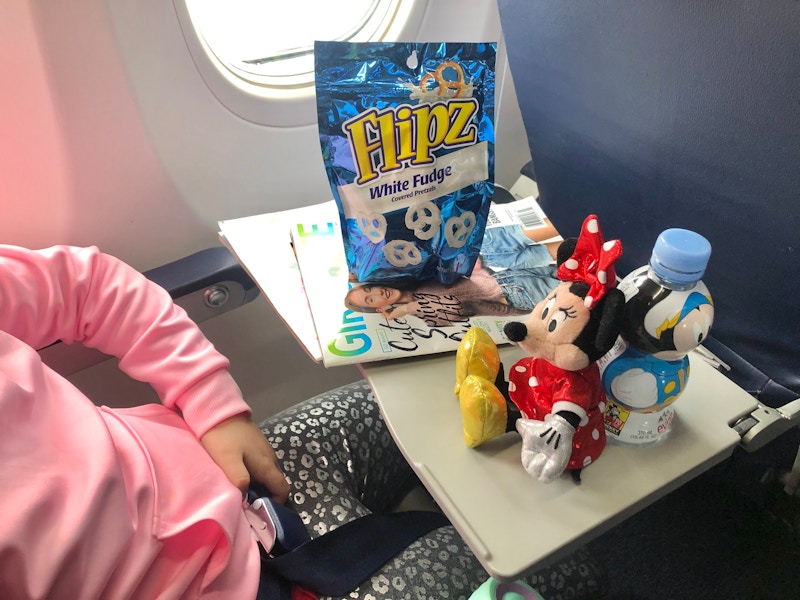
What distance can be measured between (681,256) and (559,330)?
0.10 m

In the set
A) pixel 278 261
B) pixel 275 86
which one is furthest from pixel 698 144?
pixel 275 86

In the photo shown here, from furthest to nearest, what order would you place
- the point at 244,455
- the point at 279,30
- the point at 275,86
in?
the point at 279,30 → the point at 275,86 → the point at 244,455

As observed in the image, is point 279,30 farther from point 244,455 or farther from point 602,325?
point 602,325

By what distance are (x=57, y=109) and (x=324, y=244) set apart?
0.36 m

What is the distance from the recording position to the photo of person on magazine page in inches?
27.2

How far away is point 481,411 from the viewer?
20.8 inches

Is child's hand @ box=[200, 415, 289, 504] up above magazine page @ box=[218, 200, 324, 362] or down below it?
below

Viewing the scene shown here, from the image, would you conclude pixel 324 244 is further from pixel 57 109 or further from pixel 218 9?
pixel 218 9

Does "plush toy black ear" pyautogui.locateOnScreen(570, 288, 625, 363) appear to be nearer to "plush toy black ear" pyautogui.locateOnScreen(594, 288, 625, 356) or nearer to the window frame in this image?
"plush toy black ear" pyautogui.locateOnScreen(594, 288, 625, 356)

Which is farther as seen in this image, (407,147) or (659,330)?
(407,147)

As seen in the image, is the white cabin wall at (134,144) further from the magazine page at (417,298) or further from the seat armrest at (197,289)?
the magazine page at (417,298)

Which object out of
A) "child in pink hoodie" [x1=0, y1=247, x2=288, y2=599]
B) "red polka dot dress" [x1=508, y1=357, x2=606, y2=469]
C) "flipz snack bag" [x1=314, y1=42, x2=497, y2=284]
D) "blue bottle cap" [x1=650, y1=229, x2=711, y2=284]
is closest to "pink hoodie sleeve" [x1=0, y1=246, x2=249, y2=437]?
"child in pink hoodie" [x1=0, y1=247, x2=288, y2=599]

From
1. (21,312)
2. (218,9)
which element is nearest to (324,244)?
(21,312)

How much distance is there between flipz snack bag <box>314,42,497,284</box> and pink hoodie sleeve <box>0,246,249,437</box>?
216 mm
